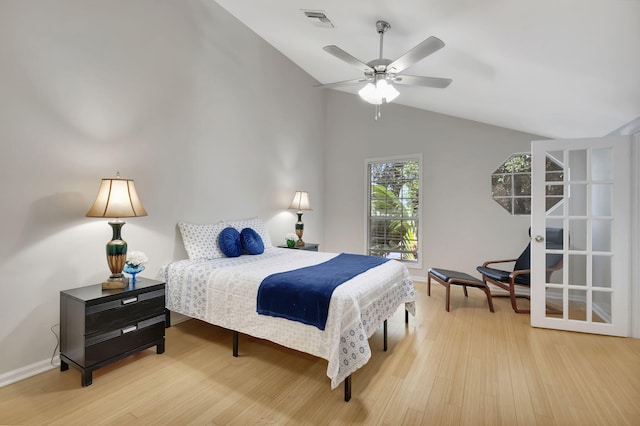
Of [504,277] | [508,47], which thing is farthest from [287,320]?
[504,277]

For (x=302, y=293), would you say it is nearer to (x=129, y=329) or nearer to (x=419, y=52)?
(x=129, y=329)

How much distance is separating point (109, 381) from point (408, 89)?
4409mm

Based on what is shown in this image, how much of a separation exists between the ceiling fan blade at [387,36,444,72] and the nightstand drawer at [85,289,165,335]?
2.75 meters

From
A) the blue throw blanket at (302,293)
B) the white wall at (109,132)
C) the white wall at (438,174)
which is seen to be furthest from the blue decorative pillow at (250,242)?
the white wall at (438,174)

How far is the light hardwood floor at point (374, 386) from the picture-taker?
6.03ft

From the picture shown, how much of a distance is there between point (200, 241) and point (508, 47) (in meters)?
3.28

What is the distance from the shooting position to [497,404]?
1.95m

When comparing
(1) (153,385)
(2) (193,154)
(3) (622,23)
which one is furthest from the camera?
(2) (193,154)

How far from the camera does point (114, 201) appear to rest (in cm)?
235

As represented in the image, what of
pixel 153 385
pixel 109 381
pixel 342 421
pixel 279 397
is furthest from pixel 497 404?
pixel 109 381

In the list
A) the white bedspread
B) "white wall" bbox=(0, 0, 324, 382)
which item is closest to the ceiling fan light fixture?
the white bedspread

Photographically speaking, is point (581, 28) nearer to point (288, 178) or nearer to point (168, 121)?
point (168, 121)

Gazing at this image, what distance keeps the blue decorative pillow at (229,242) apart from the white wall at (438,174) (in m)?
2.79

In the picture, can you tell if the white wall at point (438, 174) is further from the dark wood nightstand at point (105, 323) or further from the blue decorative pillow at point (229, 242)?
the dark wood nightstand at point (105, 323)
